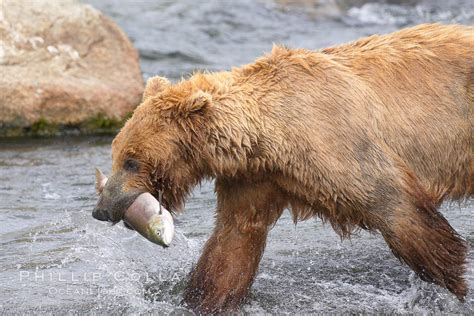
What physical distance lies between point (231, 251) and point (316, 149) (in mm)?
895

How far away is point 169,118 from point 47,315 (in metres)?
1.46

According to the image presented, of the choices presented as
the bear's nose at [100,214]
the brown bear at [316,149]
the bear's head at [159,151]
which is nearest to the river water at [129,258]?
the brown bear at [316,149]

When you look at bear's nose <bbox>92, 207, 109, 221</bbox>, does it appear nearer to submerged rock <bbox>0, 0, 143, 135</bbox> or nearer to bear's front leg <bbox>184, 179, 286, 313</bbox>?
bear's front leg <bbox>184, 179, 286, 313</bbox>

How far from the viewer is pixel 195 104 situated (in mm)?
5633

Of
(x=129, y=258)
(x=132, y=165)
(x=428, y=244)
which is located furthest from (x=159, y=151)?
(x=129, y=258)

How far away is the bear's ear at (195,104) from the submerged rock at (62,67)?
182 inches

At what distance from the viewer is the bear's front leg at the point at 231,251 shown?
20.0ft

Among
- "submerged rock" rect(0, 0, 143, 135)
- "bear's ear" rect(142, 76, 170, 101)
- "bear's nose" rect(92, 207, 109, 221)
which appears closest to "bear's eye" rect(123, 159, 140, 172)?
"bear's nose" rect(92, 207, 109, 221)

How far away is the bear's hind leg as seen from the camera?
5.83 m

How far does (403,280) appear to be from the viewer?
6828 mm

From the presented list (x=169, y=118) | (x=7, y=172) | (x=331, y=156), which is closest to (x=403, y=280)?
(x=331, y=156)

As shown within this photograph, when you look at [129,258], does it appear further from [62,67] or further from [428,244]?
[62,67]

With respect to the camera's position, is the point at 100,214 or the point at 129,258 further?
the point at 129,258

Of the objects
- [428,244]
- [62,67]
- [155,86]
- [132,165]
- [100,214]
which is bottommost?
[62,67]
